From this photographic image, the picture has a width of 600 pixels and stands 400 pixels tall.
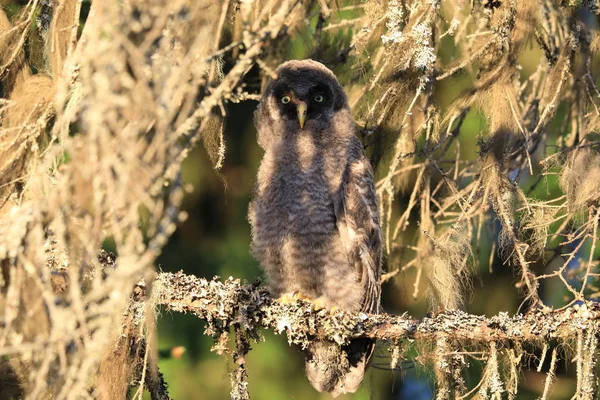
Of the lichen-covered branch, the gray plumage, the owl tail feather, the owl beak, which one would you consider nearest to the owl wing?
the gray plumage

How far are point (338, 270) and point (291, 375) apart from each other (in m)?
1.70

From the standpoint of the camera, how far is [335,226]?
4.16 metres

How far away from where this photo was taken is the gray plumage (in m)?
4.11

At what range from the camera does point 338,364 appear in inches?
158

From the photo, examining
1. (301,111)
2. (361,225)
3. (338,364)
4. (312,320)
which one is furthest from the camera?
(301,111)

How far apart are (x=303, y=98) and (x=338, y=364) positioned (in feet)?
4.91

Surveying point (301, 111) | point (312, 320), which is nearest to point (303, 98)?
point (301, 111)

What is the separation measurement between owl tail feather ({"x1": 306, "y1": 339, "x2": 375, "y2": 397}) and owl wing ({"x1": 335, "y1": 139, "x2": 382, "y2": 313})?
219mm

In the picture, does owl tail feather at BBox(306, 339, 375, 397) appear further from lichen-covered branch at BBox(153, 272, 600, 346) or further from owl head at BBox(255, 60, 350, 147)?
owl head at BBox(255, 60, 350, 147)

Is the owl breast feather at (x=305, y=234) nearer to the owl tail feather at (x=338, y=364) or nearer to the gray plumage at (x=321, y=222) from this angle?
the gray plumage at (x=321, y=222)

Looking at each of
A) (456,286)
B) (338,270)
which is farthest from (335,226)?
(456,286)

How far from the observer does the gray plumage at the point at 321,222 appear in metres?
4.11

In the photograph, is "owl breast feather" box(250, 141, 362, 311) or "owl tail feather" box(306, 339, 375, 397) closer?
"owl tail feather" box(306, 339, 375, 397)

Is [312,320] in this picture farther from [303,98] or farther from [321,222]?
[303,98]
